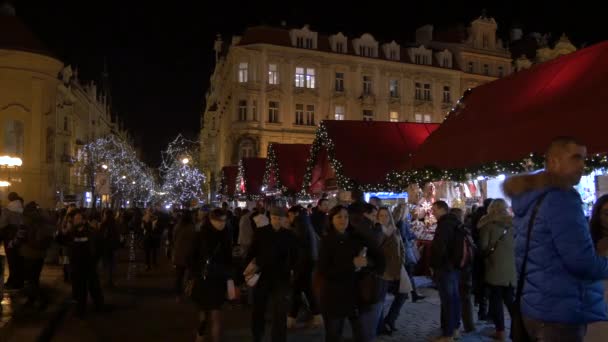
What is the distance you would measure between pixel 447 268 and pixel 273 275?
8.14 feet

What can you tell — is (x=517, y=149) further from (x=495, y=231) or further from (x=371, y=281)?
(x=371, y=281)

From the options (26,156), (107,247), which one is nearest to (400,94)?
(26,156)

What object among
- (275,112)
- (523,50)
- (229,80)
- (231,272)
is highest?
(523,50)

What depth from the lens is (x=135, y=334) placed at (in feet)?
29.7

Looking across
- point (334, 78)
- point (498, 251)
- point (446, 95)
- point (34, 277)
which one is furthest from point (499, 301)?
point (446, 95)

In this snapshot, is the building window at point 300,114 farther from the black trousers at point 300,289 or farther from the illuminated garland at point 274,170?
the black trousers at point 300,289

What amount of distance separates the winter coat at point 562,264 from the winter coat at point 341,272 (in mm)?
2522

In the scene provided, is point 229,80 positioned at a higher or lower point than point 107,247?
higher

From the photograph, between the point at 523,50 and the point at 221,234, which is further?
the point at 523,50

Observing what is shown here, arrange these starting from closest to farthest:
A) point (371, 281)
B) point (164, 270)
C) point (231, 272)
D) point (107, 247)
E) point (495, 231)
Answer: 1. point (371, 281)
2. point (231, 272)
3. point (495, 231)
4. point (107, 247)
5. point (164, 270)

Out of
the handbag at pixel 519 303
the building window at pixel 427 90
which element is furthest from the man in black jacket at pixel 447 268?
the building window at pixel 427 90

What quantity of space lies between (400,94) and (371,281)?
46.4m

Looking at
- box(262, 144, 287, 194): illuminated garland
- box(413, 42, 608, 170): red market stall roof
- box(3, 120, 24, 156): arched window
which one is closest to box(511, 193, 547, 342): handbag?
box(413, 42, 608, 170): red market stall roof

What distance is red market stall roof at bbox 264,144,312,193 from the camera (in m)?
22.9
